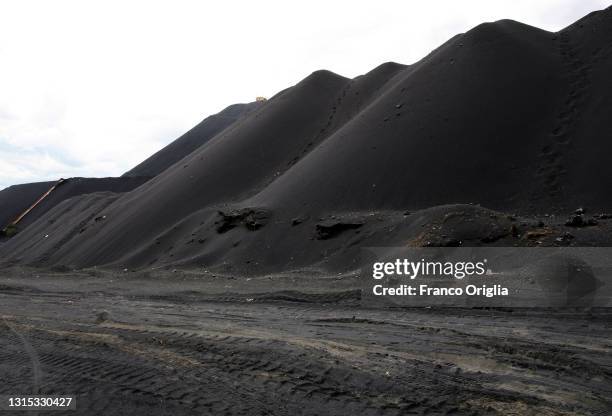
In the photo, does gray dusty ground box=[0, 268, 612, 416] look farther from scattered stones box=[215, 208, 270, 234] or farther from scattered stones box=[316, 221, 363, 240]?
scattered stones box=[215, 208, 270, 234]

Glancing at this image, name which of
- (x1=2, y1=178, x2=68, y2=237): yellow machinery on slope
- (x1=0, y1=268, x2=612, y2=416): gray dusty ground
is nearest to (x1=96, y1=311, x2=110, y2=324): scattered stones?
(x1=0, y1=268, x2=612, y2=416): gray dusty ground

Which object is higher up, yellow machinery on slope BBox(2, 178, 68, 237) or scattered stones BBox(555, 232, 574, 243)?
yellow machinery on slope BBox(2, 178, 68, 237)

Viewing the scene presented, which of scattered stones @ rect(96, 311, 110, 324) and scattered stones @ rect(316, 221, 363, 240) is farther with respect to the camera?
scattered stones @ rect(316, 221, 363, 240)

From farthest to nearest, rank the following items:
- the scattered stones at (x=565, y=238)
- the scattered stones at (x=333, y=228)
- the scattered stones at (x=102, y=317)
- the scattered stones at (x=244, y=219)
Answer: the scattered stones at (x=244, y=219)
the scattered stones at (x=333, y=228)
the scattered stones at (x=565, y=238)
the scattered stones at (x=102, y=317)

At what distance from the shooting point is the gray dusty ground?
4379 mm

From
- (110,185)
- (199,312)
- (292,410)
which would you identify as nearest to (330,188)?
(199,312)

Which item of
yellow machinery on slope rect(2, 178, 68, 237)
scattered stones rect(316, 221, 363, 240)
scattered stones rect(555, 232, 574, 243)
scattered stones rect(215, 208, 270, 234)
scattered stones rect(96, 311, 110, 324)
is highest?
yellow machinery on slope rect(2, 178, 68, 237)

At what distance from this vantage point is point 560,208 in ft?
48.4

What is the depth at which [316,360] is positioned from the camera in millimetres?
5523

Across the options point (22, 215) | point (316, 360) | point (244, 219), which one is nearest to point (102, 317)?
point (316, 360)

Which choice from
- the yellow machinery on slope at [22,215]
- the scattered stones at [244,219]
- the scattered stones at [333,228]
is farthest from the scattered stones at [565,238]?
the yellow machinery on slope at [22,215]

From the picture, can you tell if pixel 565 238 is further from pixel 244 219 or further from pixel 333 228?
pixel 244 219

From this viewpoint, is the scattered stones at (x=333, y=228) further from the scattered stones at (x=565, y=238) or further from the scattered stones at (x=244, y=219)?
the scattered stones at (x=565, y=238)

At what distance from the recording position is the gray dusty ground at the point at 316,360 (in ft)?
14.4
